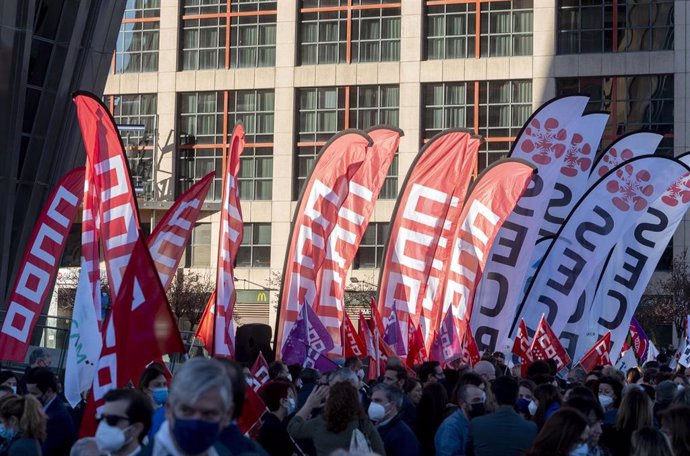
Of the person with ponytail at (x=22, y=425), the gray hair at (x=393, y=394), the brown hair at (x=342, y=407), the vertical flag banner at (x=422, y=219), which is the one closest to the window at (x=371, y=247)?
the vertical flag banner at (x=422, y=219)

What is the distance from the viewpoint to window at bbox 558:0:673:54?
210 feet

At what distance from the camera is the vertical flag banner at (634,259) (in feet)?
89.1

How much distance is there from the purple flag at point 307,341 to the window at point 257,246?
47.2 metres

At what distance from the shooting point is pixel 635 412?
981 cm

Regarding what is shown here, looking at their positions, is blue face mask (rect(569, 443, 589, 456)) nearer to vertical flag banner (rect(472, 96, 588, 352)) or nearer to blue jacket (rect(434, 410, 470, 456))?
blue jacket (rect(434, 410, 470, 456))

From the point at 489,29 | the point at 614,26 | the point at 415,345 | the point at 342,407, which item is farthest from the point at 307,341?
the point at 614,26

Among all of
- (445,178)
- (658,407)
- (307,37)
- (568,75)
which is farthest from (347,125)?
(658,407)

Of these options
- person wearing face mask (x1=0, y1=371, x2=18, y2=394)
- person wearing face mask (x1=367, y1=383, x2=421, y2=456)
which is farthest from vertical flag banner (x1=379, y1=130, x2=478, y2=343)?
person wearing face mask (x1=367, y1=383, x2=421, y2=456)

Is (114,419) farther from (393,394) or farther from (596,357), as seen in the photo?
(596,357)

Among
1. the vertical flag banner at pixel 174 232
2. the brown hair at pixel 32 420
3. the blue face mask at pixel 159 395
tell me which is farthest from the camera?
the vertical flag banner at pixel 174 232

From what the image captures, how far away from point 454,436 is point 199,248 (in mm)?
59099

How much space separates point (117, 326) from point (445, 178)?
43.4 feet

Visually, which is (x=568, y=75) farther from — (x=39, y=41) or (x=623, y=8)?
(x=39, y=41)

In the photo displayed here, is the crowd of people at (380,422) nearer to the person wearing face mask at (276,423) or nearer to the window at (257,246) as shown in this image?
the person wearing face mask at (276,423)
